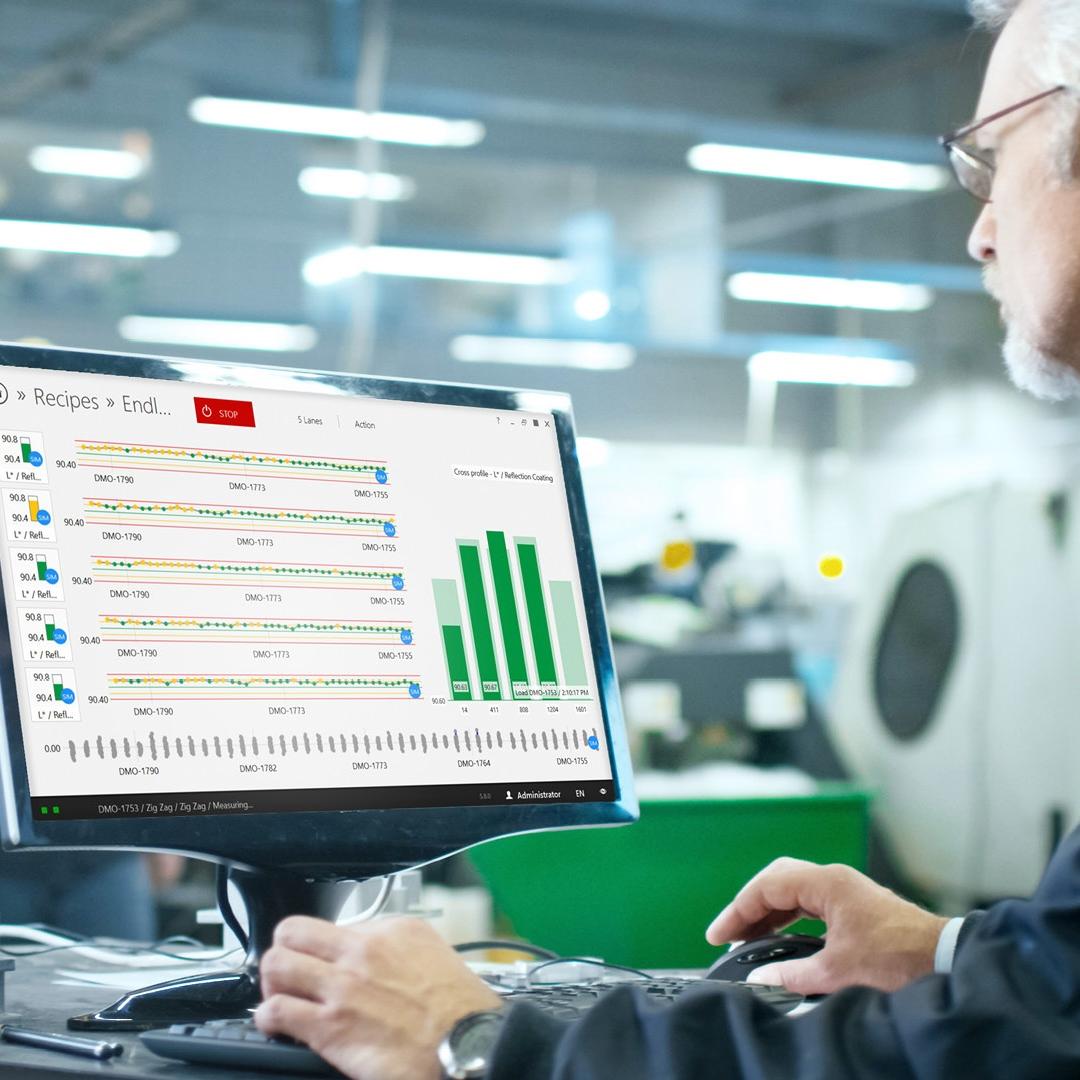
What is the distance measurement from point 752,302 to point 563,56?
235cm

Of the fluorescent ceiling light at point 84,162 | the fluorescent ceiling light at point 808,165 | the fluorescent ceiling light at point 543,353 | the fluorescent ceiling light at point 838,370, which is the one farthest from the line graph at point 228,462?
the fluorescent ceiling light at point 838,370

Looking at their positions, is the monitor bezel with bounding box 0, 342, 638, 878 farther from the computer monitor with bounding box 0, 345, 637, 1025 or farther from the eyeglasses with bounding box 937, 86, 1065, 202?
the eyeglasses with bounding box 937, 86, 1065, 202

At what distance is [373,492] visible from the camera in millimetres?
1190

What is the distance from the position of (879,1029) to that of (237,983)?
45cm

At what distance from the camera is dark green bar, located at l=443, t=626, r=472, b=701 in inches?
46.2

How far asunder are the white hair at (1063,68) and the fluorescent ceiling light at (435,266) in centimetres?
454

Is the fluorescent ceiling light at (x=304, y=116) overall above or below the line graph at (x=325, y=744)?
above

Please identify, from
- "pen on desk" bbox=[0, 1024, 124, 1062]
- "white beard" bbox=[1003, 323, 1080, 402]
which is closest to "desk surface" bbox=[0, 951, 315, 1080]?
"pen on desk" bbox=[0, 1024, 124, 1062]

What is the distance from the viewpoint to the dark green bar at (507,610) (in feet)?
3.97

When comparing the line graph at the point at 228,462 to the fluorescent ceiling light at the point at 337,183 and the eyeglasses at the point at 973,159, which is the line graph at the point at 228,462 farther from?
the fluorescent ceiling light at the point at 337,183

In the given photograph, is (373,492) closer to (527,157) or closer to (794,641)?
(794,641)

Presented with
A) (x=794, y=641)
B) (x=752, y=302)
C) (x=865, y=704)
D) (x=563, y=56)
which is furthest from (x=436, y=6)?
(x=865, y=704)

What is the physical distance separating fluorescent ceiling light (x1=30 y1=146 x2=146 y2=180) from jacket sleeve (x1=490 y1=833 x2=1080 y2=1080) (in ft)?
31.6

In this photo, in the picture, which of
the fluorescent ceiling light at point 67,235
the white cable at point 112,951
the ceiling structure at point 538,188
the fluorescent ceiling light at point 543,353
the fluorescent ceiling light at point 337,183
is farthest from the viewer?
the fluorescent ceiling light at point 543,353
